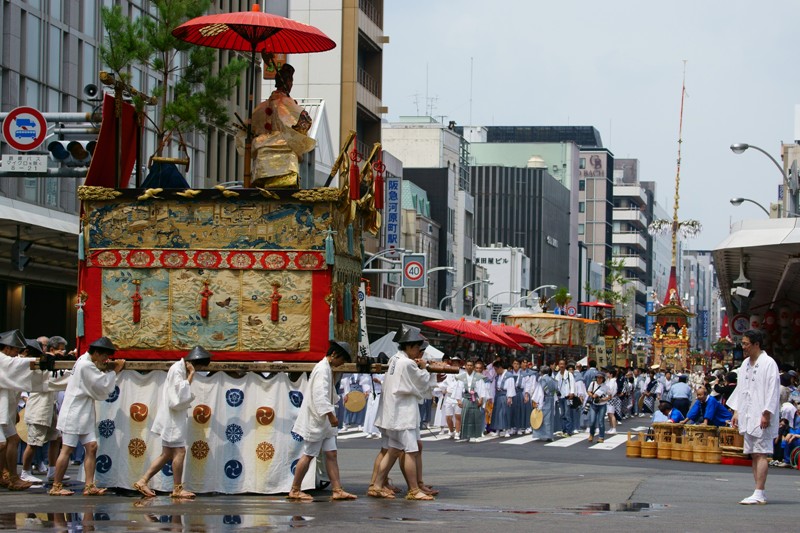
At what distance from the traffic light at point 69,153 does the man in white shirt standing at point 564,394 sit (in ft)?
38.8

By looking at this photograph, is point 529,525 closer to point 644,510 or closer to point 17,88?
point 644,510

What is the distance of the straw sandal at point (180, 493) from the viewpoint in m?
14.3

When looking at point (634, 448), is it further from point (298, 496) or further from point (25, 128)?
point (25, 128)

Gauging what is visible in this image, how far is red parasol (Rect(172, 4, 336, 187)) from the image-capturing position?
612 inches

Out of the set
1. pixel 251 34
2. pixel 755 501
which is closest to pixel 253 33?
pixel 251 34

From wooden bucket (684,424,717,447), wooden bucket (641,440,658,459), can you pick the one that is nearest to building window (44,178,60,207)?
wooden bucket (641,440,658,459)

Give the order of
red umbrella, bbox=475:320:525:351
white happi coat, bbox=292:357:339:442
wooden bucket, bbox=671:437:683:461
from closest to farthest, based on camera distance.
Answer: white happi coat, bbox=292:357:339:442
wooden bucket, bbox=671:437:683:461
red umbrella, bbox=475:320:525:351

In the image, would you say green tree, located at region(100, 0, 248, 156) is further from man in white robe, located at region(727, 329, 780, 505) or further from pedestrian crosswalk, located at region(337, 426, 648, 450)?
man in white robe, located at region(727, 329, 780, 505)

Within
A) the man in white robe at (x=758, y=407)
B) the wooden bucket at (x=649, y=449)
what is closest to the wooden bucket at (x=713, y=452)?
the wooden bucket at (x=649, y=449)

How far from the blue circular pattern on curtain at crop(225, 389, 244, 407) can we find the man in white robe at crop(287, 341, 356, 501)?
876 mm

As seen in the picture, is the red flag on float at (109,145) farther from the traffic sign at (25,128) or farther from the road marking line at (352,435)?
the road marking line at (352,435)

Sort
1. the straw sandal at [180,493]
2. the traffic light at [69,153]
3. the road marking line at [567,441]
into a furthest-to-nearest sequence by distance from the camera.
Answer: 1. the road marking line at [567,441]
2. the traffic light at [69,153]
3. the straw sandal at [180,493]

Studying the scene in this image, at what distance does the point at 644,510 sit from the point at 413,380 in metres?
2.70

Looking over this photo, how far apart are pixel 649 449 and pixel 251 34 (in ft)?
39.2
